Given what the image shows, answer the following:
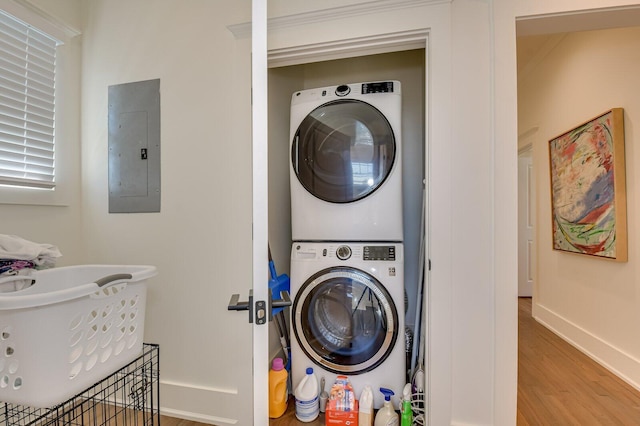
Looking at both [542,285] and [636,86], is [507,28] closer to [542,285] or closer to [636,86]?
[636,86]

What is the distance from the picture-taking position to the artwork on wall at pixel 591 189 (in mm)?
2082

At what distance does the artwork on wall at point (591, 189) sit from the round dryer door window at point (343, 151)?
1.71 metres

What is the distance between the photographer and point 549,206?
2959mm

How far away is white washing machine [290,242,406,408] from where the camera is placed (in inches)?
63.6

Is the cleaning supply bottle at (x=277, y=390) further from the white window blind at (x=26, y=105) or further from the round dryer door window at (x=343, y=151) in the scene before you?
the white window blind at (x=26, y=105)

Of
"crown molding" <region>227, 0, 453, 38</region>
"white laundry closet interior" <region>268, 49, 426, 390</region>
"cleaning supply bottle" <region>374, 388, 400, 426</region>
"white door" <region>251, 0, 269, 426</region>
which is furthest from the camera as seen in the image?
"white laundry closet interior" <region>268, 49, 426, 390</region>

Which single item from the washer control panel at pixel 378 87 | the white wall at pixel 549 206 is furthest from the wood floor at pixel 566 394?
the washer control panel at pixel 378 87

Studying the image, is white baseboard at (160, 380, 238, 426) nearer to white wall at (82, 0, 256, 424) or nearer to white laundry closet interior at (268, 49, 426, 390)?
white wall at (82, 0, 256, 424)

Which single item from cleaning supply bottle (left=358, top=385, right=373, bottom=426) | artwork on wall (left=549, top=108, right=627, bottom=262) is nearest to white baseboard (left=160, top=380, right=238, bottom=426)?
cleaning supply bottle (left=358, top=385, right=373, bottom=426)

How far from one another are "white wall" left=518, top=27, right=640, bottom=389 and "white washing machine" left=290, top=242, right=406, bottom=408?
1.67 meters

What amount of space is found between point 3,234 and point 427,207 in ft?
5.28

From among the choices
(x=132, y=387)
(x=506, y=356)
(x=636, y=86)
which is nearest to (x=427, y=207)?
(x=506, y=356)

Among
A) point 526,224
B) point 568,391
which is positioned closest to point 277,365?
point 568,391

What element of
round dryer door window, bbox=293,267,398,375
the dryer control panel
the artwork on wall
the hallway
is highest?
the artwork on wall
